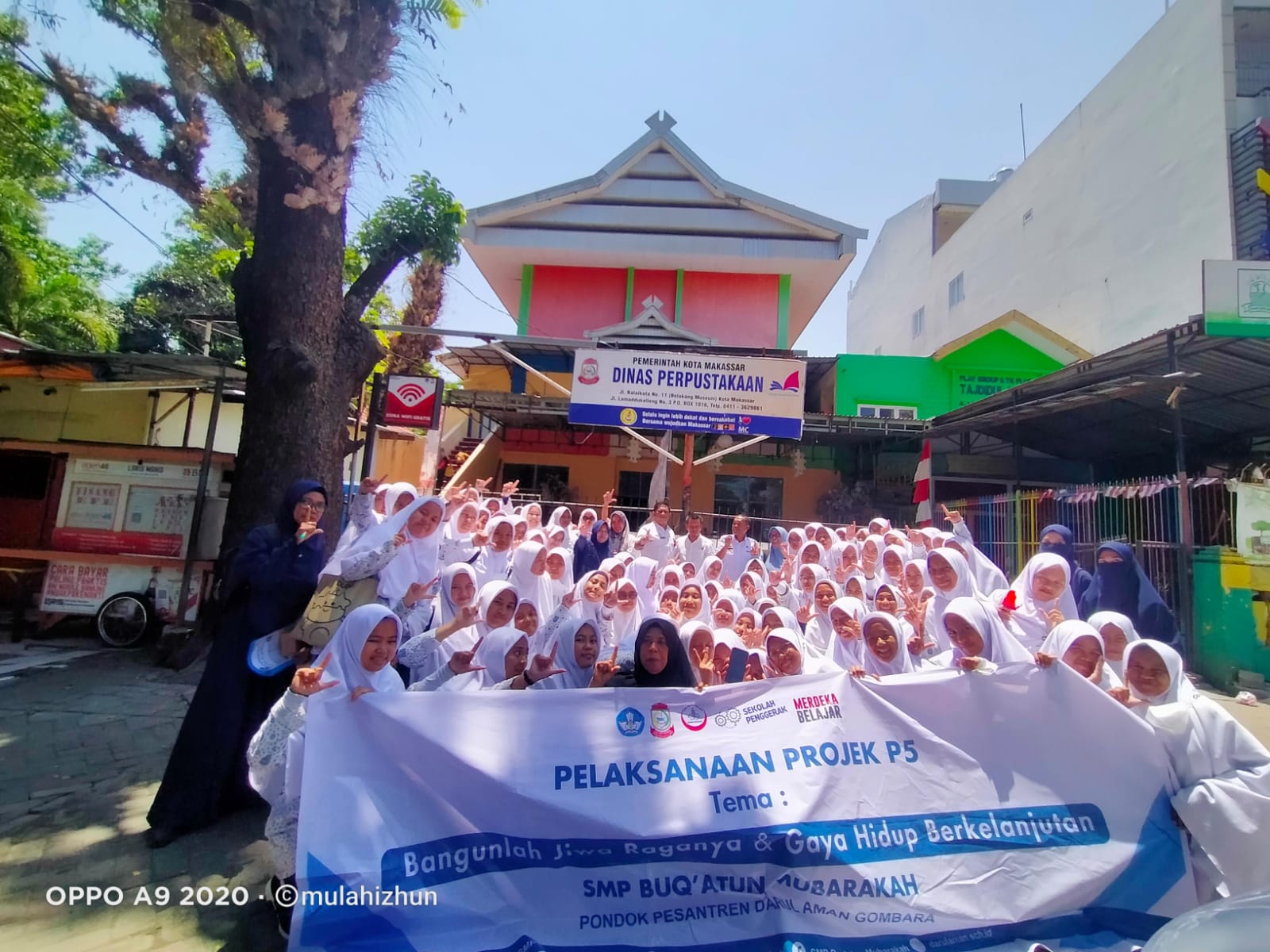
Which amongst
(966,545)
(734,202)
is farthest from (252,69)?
(734,202)

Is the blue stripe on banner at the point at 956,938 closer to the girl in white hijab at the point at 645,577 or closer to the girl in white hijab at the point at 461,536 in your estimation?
the girl in white hijab at the point at 461,536

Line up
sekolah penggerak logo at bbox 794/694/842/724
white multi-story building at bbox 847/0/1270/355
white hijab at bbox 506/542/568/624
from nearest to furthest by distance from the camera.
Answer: sekolah penggerak logo at bbox 794/694/842/724, white hijab at bbox 506/542/568/624, white multi-story building at bbox 847/0/1270/355

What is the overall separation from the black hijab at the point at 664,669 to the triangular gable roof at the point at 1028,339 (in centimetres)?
1325

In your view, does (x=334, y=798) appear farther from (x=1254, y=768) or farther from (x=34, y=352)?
(x=34, y=352)

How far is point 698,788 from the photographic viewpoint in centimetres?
272

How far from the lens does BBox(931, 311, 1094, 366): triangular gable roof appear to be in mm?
14391

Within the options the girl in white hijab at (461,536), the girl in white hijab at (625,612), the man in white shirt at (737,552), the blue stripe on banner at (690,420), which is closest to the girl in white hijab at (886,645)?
the girl in white hijab at (625,612)

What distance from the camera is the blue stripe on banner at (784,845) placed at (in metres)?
2.46

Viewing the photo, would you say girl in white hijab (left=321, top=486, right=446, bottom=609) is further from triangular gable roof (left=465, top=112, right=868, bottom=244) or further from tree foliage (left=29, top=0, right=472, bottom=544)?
triangular gable roof (left=465, top=112, right=868, bottom=244)

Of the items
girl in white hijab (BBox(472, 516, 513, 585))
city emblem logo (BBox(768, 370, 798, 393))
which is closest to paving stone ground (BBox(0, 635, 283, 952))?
girl in white hijab (BBox(472, 516, 513, 585))

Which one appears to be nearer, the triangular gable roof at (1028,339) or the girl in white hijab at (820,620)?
the girl in white hijab at (820,620)

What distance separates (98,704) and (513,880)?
4732 mm

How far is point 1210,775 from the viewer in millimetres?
2727

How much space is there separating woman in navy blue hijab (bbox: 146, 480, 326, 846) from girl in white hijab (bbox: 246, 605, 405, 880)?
705 mm
